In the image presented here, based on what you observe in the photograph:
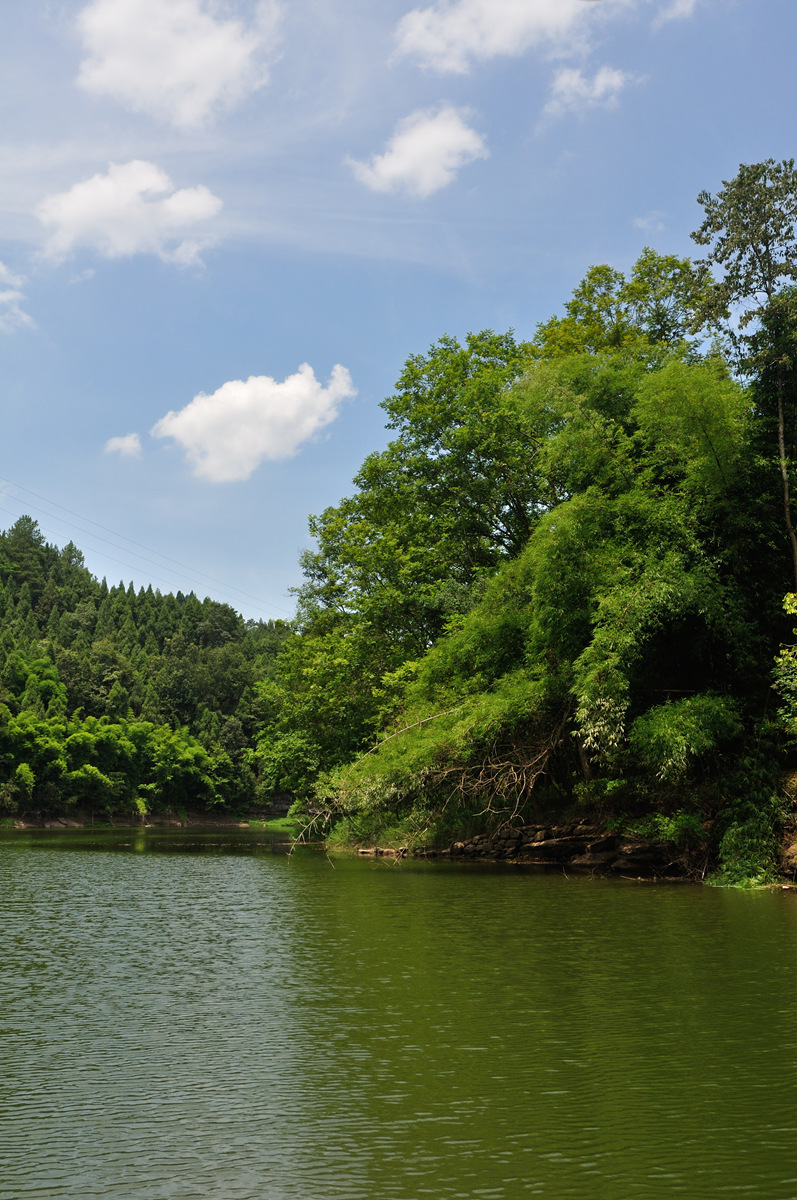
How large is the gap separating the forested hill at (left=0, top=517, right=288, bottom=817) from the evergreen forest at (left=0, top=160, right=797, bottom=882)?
34.1 metres

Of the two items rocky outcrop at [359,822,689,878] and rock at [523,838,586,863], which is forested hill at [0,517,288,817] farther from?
rock at [523,838,586,863]

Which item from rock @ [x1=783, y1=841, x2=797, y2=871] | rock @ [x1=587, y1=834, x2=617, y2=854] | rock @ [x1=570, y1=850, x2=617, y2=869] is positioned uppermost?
rock @ [x1=783, y1=841, x2=797, y2=871]

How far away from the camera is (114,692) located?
116m

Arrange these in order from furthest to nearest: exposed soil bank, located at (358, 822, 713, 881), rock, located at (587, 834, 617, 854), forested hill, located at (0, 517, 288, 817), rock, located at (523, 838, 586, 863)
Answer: forested hill, located at (0, 517, 288, 817)
rock, located at (523, 838, 586, 863)
rock, located at (587, 834, 617, 854)
exposed soil bank, located at (358, 822, 713, 881)

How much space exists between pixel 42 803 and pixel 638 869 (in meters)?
75.1

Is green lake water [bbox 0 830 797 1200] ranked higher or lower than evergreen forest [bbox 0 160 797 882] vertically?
lower

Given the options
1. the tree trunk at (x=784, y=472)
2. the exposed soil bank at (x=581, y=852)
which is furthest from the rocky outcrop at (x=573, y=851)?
the tree trunk at (x=784, y=472)

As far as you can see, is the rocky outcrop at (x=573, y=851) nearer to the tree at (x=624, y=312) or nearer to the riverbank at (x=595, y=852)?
the riverbank at (x=595, y=852)

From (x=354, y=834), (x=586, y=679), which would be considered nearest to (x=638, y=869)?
(x=586, y=679)

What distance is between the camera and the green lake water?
19.8 feet

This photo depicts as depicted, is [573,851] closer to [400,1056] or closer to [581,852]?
[581,852]

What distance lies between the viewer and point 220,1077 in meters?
8.07

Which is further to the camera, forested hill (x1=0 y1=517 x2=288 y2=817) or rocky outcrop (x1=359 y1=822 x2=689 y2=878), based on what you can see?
forested hill (x1=0 y1=517 x2=288 y2=817)

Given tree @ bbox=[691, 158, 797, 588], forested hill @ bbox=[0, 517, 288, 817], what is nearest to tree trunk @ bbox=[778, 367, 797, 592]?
tree @ bbox=[691, 158, 797, 588]
